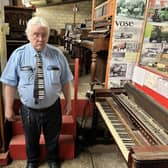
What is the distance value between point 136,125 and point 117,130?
0.14 meters

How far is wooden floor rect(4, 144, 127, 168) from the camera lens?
85.6 inches

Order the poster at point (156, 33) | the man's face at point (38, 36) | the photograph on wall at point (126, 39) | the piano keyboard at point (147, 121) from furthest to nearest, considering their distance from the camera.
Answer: the photograph on wall at point (126, 39)
the poster at point (156, 33)
the man's face at point (38, 36)
the piano keyboard at point (147, 121)

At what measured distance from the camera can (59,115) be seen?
196 cm

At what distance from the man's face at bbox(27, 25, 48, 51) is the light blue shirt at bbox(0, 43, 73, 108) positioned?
57 millimetres

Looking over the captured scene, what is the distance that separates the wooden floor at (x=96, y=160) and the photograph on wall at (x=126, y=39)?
0.75 m

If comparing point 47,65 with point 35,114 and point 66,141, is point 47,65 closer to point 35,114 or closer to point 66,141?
point 35,114

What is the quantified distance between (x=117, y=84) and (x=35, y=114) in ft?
3.73

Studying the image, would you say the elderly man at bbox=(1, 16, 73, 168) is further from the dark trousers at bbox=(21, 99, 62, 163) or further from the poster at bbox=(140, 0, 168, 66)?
the poster at bbox=(140, 0, 168, 66)

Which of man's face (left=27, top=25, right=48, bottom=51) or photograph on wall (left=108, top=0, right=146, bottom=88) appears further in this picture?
photograph on wall (left=108, top=0, right=146, bottom=88)

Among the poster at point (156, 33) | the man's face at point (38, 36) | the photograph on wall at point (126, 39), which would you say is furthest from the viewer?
the photograph on wall at point (126, 39)

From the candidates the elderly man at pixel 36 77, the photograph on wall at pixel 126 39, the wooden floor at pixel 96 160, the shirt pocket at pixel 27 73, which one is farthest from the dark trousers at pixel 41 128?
the photograph on wall at pixel 126 39

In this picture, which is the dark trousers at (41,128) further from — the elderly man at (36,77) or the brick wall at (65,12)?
the brick wall at (65,12)

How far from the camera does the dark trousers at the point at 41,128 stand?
6.00 ft

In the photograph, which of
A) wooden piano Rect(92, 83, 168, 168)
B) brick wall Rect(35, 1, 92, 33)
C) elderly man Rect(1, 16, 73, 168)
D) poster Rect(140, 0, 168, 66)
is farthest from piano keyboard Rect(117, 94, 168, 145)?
brick wall Rect(35, 1, 92, 33)
